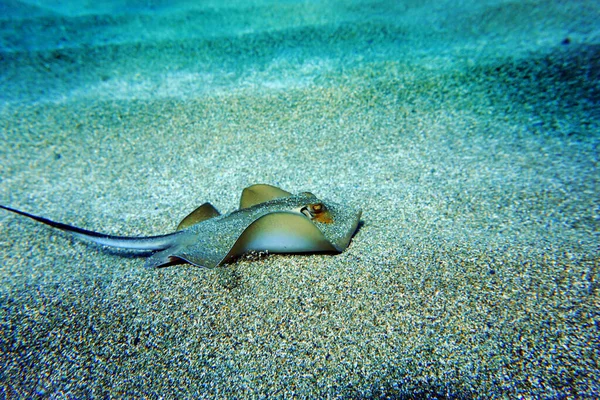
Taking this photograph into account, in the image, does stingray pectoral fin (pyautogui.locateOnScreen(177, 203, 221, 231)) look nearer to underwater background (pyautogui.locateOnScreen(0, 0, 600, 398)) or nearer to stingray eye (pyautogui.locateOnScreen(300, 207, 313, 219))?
underwater background (pyautogui.locateOnScreen(0, 0, 600, 398))

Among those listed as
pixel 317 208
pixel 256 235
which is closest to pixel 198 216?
pixel 256 235

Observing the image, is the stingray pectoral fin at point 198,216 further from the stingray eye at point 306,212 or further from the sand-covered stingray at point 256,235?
the stingray eye at point 306,212

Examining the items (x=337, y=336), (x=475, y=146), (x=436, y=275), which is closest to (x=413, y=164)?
(x=475, y=146)

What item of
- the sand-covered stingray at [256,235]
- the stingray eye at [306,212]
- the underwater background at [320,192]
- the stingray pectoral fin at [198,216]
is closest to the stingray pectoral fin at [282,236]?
the sand-covered stingray at [256,235]

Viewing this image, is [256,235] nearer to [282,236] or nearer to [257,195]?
[282,236]

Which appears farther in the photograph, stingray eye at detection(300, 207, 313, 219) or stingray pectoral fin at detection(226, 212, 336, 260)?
stingray eye at detection(300, 207, 313, 219)

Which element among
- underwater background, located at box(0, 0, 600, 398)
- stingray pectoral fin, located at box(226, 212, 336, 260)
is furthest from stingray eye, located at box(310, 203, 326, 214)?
underwater background, located at box(0, 0, 600, 398)

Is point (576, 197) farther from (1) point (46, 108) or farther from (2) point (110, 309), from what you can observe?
(1) point (46, 108)
